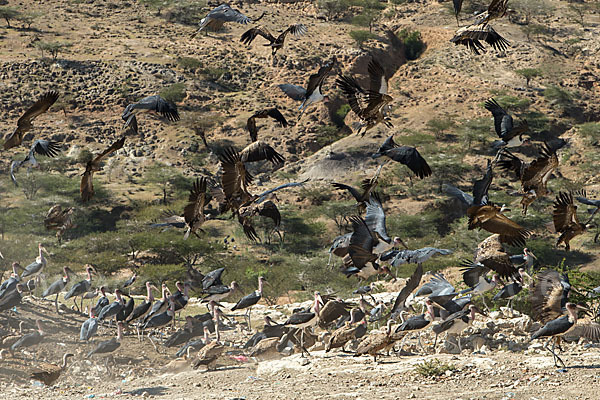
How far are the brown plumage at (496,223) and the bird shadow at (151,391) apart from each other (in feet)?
17.6

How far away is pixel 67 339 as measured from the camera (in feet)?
47.6

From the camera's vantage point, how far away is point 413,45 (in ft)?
194

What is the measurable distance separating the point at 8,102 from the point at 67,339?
126 feet

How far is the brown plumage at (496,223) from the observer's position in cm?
788

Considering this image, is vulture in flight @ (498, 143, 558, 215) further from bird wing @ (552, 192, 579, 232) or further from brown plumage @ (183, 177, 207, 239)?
brown plumage @ (183, 177, 207, 239)

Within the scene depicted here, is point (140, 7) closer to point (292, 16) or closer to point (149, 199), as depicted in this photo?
point (292, 16)

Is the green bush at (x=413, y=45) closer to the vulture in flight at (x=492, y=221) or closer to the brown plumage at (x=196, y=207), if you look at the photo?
the vulture in flight at (x=492, y=221)

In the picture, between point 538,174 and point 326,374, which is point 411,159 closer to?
point 538,174

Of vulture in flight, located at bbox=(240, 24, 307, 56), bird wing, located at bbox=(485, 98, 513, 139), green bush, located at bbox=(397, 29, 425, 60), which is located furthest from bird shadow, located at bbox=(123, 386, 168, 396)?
green bush, located at bbox=(397, 29, 425, 60)

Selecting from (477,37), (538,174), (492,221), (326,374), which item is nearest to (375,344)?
(326,374)

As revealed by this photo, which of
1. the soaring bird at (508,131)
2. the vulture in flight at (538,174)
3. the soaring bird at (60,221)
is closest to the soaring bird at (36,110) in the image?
the soaring bird at (60,221)

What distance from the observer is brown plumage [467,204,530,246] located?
7.88m

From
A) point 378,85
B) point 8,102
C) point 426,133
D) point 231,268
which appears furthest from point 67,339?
point 8,102

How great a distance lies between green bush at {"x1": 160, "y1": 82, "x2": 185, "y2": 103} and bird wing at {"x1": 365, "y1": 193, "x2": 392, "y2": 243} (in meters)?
40.7
